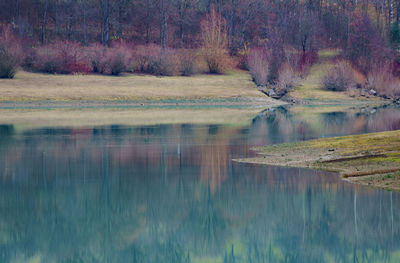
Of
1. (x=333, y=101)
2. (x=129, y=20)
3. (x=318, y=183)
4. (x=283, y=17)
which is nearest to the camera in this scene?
(x=318, y=183)

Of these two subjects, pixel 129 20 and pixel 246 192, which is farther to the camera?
pixel 129 20

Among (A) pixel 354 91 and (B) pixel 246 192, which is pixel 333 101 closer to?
(A) pixel 354 91

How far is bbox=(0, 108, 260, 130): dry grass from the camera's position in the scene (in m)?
37.8

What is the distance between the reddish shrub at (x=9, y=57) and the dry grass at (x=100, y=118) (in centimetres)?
1231

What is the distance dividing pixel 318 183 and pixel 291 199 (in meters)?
1.95

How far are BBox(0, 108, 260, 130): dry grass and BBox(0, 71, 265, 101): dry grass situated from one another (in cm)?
572

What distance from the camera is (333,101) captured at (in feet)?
209

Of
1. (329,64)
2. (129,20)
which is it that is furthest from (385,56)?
(129,20)

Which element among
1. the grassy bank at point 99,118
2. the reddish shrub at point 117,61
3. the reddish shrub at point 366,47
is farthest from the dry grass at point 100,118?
the reddish shrub at point 366,47

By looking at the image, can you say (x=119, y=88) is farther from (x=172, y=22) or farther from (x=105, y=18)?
(x=172, y=22)

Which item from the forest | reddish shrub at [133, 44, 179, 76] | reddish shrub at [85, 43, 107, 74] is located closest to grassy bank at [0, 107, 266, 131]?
the forest

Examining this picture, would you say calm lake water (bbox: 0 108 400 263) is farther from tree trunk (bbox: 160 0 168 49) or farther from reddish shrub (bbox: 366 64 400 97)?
tree trunk (bbox: 160 0 168 49)

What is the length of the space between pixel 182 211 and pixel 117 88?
1820 inches

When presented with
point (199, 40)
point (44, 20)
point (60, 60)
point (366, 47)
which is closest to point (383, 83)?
point (366, 47)
